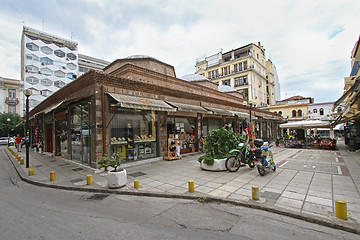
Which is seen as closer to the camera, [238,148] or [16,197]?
[16,197]

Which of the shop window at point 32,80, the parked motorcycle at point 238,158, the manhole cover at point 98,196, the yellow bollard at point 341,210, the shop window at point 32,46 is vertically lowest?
the manhole cover at point 98,196

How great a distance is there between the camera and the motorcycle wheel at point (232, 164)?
23.7 ft

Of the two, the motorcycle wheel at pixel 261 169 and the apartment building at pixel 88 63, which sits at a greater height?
the apartment building at pixel 88 63

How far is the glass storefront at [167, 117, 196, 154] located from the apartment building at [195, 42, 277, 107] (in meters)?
28.3

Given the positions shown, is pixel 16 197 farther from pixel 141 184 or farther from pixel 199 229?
pixel 199 229

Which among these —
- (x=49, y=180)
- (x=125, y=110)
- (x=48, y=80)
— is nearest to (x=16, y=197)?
(x=49, y=180)

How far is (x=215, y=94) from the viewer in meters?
21.0

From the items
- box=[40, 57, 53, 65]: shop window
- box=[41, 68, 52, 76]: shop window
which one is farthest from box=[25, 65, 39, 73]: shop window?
box=[40, 57, 53, 65]: shop window

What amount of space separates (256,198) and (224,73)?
45.4 meters

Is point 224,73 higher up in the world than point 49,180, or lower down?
higher up

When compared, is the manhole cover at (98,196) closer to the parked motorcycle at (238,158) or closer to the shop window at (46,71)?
the parked motorcycle at (238,158)

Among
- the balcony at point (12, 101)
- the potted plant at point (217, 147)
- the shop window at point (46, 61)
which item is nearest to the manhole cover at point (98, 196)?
the potted plant at point (217, 147)

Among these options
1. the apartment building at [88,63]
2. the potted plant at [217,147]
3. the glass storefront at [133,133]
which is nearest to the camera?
the potted plant at [217,147]

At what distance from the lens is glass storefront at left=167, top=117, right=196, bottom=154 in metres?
11.4
